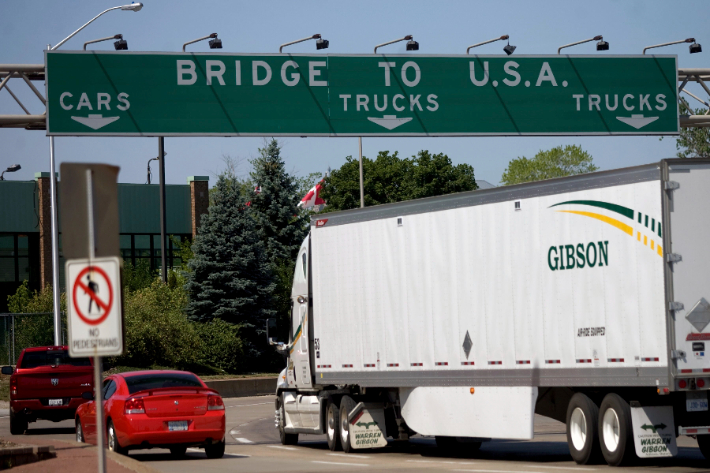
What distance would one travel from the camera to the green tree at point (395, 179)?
72.1m

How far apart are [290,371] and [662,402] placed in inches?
367

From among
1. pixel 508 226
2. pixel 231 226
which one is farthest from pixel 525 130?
pixel 231 226

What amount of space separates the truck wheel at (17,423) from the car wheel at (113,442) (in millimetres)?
7407

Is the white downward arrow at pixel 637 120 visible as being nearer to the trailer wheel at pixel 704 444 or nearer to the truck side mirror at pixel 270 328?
the trailer wheel at pixel 704 444

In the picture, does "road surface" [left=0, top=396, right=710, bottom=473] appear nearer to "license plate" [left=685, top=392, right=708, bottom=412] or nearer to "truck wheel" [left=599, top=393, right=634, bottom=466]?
"truck wheel" [left=599, top=393, right=634, bottom=466]

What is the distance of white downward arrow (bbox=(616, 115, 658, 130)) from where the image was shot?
20.6m

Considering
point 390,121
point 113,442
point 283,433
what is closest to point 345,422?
point 283,433

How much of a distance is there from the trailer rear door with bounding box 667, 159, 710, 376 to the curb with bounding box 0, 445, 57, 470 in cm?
894

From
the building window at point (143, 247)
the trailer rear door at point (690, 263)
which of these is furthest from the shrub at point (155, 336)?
the trailer rear door at point (690, 263)

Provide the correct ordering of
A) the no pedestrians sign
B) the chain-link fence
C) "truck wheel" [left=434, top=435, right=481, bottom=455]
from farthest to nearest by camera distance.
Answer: the chain-link fence → "truck wheel" [left=434, top=435, right=481, bottom=455] → the no pedestrians sign

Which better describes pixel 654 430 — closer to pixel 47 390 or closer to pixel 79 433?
pixel 79 433

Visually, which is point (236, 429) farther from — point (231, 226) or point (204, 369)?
point (231, 226)

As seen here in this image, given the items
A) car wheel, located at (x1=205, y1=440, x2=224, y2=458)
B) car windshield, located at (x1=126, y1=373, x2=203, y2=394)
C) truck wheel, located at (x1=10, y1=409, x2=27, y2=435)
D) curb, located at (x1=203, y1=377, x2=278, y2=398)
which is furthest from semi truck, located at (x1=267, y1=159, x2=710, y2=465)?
curb, located at (x1=203, y1=377, x2=278, y2=398)

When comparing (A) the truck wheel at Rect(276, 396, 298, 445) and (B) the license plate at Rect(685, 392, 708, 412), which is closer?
(B) the license plate at Rect(685, 392, 708, 412)
